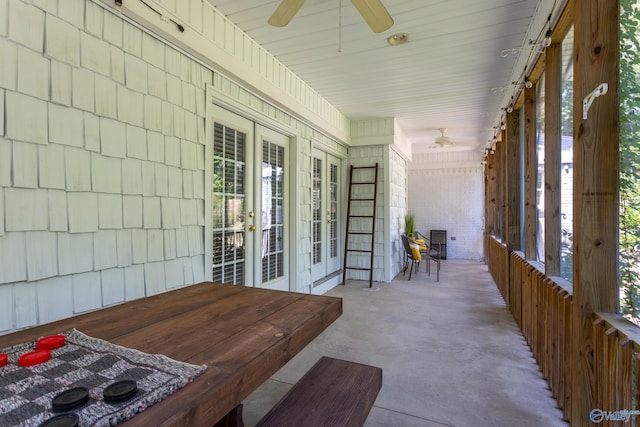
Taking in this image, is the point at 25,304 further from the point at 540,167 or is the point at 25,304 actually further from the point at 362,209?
the point at 362,209

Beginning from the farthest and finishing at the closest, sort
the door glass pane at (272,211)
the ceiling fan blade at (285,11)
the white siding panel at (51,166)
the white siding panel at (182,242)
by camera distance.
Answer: the door glass pane at (272,211) < the white siding panel at (182,242) < the ceiling fan blade at (285,11) < the white siding panel at (51,166)

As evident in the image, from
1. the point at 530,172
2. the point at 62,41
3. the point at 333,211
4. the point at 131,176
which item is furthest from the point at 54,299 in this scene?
the point at 333,211

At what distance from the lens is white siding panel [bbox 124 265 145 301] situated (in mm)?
1892

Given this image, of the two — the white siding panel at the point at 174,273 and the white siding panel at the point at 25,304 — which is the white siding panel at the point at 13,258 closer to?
the white siding panel at the point at 25,304

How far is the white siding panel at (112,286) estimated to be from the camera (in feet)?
5.83

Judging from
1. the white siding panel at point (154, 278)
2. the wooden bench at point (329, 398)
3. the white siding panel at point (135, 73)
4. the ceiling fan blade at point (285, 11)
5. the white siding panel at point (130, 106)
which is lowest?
the wooden bench at point (329, 398)

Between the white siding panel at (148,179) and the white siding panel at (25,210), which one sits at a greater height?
the white siding panel at (148,179)

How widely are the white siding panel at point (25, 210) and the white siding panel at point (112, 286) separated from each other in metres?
0.42

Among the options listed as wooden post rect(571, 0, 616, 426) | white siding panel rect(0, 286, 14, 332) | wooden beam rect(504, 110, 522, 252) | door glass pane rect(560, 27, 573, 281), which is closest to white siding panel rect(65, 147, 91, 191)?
white siding panel rect(0, 286, 14, 332)

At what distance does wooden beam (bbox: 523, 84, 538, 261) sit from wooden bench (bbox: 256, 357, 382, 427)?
2378mm

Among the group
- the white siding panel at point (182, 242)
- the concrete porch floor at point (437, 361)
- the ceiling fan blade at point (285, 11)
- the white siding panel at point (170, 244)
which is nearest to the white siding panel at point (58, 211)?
the white siding panel at point (170, 244)

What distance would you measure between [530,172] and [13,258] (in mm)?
3866

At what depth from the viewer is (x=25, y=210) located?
1.45 meters

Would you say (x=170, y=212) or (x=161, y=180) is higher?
(x=161, y=180)
